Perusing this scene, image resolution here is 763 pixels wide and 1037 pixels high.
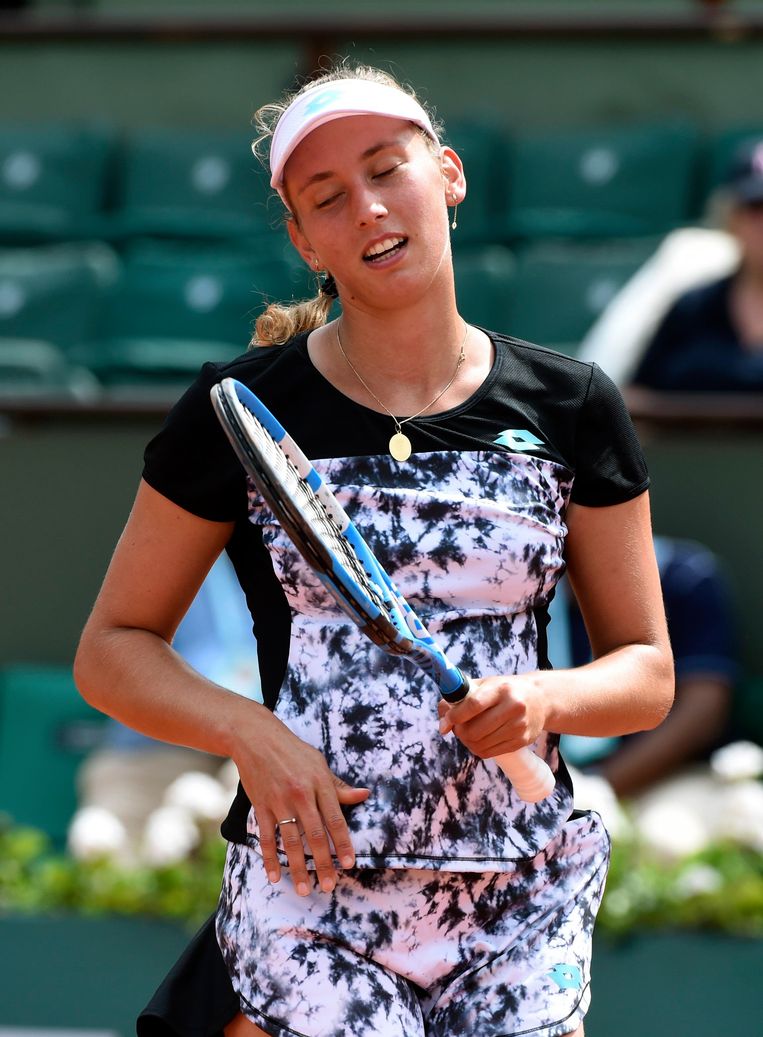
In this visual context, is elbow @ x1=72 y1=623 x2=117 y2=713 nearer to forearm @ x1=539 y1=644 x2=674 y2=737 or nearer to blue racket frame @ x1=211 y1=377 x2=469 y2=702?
blue racket frame @ x1=211 y1=377 x2=469 y2=702

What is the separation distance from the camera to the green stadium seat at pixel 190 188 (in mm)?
5977

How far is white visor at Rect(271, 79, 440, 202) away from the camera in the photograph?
1.73 m

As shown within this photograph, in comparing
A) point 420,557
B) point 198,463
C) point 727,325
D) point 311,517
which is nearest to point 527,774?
point 420,557

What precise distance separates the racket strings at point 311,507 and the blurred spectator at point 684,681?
242 cm

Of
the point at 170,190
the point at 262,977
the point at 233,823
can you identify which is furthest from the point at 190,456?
the point at 170,190

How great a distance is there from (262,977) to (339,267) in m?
0.76

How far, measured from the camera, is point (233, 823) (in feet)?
5.66

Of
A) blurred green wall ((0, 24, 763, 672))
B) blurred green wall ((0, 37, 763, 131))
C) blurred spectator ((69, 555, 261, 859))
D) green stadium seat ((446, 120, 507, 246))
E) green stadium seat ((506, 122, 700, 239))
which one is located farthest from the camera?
blurred green wall ((0, 37, 763, 131))

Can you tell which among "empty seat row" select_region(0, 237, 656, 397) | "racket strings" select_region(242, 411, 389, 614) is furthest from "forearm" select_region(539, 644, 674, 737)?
"empty seat row" select_region(0, 237, 656, 397)

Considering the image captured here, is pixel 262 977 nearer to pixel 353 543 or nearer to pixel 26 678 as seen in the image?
pixel 353 543

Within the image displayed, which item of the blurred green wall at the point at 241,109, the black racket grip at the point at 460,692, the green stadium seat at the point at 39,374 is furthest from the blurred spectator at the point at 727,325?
the black racket grip at the point at 460,692

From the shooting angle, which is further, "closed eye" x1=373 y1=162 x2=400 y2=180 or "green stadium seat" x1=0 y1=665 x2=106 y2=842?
"green stadium seat" x1=0 y1=665 x2=106 y2=842

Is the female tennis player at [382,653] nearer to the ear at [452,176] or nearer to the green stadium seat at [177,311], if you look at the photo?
the ear at [452,176]

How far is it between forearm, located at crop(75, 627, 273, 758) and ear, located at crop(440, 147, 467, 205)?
0.62 m
